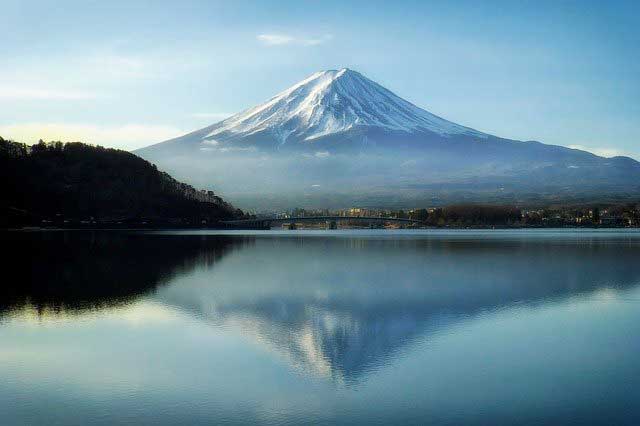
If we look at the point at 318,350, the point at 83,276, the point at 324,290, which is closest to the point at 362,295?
the point at 324,290

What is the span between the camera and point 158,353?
9516 mm

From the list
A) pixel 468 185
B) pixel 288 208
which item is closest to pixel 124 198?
pixel 288 208

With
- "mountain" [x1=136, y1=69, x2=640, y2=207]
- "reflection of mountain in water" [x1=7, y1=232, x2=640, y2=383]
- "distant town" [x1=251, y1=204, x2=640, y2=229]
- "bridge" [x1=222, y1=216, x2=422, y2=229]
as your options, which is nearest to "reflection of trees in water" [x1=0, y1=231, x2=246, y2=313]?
"reflection of mountain in water" [x1=7, y1=232, x2=640, y2=383]

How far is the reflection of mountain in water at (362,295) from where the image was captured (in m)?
10.1

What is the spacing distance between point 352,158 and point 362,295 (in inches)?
6557

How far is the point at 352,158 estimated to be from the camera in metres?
181

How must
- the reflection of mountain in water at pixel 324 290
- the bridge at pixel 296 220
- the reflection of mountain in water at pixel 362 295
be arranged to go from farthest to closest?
the bridge at pixel 296 220 → the reflection of mountain in water at pixel 324 290 → the reflection of mountain in water at pixel 362 295

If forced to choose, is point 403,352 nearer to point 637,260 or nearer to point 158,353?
point 158,353

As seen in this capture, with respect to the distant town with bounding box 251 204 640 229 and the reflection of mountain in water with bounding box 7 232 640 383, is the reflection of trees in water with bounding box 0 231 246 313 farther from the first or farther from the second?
the distant town with bounding box 251 204 640 229

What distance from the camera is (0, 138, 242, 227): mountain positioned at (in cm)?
7375

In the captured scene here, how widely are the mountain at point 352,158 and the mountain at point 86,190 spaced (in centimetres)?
6197

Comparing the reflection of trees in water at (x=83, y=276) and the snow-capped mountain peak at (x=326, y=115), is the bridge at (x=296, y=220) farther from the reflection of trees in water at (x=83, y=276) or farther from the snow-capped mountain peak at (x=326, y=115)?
the snow-capped mountain peak at (x=326, y=115)

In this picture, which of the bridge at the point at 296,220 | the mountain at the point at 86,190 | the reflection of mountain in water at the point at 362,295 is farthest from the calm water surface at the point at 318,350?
the bridge at the point at 296,220

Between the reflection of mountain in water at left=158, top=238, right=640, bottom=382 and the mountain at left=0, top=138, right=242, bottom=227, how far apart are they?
54.6 metres
